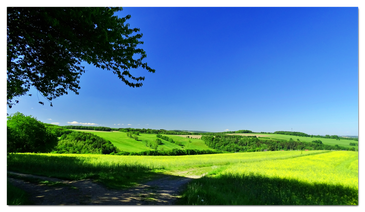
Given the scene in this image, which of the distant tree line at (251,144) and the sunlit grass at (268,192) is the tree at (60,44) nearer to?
the sunlit grass at (268,192)

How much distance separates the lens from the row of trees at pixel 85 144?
148 feet

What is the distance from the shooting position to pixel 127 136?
6269cm

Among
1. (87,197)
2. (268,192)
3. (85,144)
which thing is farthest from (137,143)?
(268,192)

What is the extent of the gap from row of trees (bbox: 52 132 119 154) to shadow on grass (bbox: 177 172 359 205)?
49805mm

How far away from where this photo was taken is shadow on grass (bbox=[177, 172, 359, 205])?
5.95m

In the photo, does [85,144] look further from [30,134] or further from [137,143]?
[30,134]

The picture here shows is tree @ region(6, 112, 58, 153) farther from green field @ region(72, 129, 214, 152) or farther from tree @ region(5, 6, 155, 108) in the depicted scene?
green field @ region(72, 129, 214, 152)

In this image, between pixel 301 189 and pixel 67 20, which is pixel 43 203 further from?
pixel 301 189

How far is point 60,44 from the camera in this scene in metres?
6.18

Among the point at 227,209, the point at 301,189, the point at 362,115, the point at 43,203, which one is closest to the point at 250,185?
the point at 301,189

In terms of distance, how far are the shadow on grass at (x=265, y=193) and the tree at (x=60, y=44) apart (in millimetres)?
6160

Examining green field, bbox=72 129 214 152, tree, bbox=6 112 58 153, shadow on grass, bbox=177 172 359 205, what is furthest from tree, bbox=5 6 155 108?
green field, bbox=72 129 214 152

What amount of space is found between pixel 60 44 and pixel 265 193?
12.8 metres

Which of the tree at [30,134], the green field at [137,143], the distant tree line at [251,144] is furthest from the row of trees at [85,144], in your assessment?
the distant tree line at [251,144]
